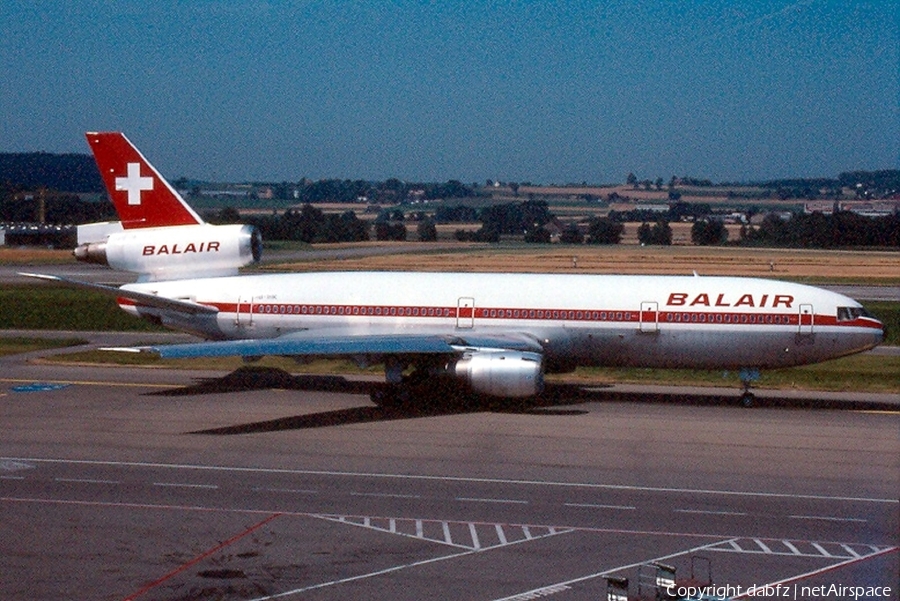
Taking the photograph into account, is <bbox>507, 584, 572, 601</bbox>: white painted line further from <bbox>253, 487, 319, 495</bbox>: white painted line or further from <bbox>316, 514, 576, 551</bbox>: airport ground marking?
<bbox>253, 487, 319, 495</bbox>: white painted line

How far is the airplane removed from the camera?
33906mm

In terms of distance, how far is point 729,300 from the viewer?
35.0 m

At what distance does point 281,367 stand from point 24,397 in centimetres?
1034

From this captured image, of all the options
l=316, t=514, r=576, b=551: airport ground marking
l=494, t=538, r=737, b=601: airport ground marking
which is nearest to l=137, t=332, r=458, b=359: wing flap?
l=316, t=514, r=576, b=551: airport ground marking

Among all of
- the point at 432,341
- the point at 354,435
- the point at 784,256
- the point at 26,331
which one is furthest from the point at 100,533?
the point at 784,256

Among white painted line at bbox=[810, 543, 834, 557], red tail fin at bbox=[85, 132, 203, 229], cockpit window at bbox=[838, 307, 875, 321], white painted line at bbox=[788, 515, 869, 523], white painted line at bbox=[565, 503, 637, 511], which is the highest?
red tail fin at bbox=[85, 132, 203, 229]

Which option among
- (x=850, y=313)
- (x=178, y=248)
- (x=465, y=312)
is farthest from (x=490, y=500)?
(x=178, y=248)

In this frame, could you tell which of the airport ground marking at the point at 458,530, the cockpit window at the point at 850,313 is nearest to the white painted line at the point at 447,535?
the airport ground marking at the point at 458,530

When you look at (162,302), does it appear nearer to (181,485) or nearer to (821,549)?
(181,485)

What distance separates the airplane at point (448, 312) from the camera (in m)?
33.9

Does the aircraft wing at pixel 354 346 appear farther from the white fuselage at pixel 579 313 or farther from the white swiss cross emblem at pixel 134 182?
the white swiss cross emblem at pixel 134 182

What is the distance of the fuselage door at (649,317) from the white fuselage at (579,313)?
0.03 meters

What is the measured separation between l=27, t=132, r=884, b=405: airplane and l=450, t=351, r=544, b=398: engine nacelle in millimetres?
42

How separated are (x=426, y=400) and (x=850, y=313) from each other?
14.0m
